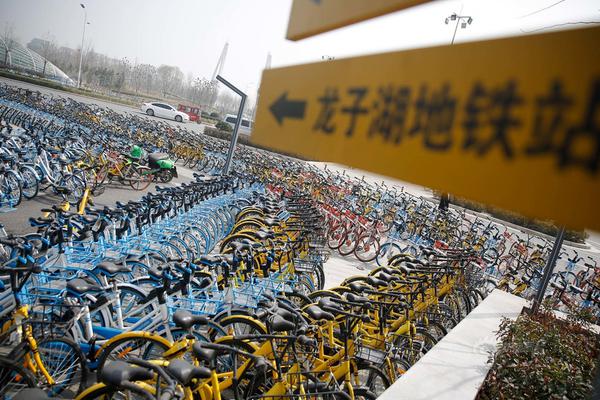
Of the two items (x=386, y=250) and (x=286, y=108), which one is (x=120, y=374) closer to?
(x=286, y=108)

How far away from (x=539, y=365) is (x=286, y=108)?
3.44 metres

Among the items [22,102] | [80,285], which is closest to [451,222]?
[80,285]

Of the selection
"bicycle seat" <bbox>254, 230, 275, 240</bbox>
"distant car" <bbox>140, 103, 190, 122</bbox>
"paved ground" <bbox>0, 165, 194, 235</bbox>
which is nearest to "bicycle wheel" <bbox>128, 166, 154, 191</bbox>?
"paved ground" <bbox>0, 165, 194, 235</bbox>

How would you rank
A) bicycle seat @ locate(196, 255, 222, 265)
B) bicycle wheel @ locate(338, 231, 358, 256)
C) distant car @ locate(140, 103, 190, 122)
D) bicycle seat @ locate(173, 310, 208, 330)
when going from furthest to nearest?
1. distant car @ locate(140, 103, 190, 122)
2. bicycle wheel @ locate(338, 231, 358, 256)
3. bicycle seat @ locate(196, 255, 222, 265)
4. bicycle seat @ locate(173, 310, 208, 330)

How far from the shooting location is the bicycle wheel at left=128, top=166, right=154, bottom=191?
10863 mm

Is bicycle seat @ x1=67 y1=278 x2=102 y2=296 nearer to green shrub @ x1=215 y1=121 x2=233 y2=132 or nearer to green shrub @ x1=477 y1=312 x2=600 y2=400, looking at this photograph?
green shrub @ x1=477 y1=312 x2=600 y2=400

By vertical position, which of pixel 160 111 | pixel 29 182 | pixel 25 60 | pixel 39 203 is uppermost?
pixel 25 60

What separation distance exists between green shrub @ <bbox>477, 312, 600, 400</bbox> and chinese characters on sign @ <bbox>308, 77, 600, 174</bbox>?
3217 millimetres

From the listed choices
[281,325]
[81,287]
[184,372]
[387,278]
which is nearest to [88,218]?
[81,287]

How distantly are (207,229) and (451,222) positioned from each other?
813cm

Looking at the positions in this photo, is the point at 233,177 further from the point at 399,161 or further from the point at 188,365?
the point at 399,161

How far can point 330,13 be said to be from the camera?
Answer: 4.04 feet

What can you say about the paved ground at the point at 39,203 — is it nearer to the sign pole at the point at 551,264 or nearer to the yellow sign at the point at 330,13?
the yellow sign at the point at 330,13

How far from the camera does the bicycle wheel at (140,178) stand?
35.6 ft
